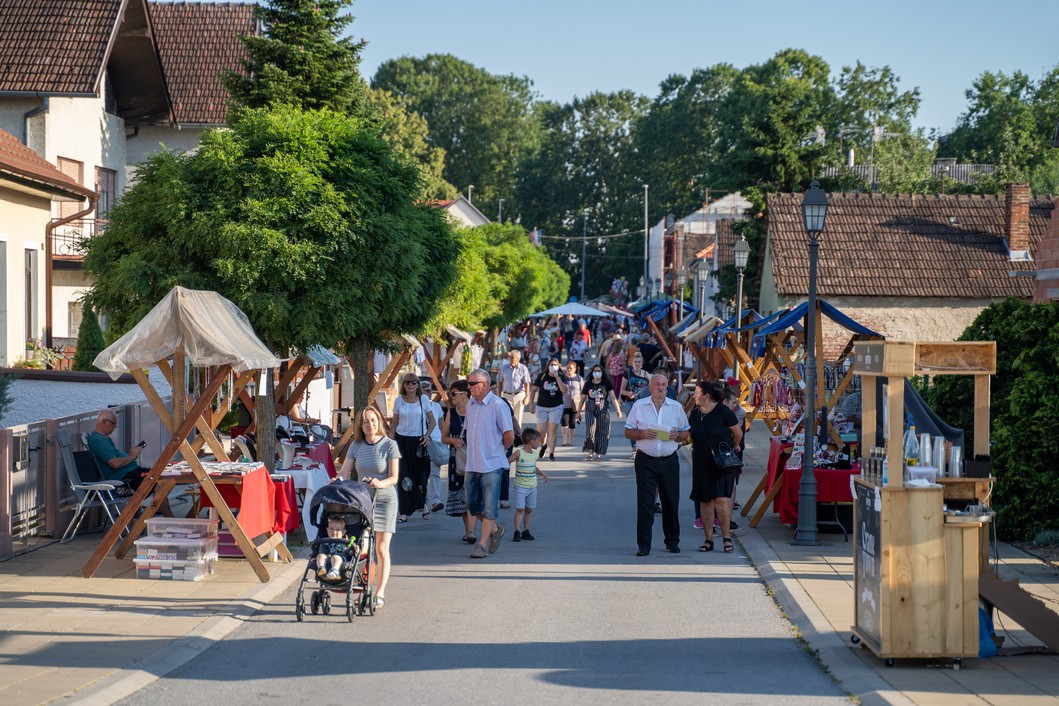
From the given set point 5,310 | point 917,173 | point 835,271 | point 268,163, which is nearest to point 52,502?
point 268,163

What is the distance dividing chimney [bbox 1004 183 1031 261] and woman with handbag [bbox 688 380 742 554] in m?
22.1

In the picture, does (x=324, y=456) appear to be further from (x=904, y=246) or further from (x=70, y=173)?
(x=904, y=246)

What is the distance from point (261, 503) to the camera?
11.9 m

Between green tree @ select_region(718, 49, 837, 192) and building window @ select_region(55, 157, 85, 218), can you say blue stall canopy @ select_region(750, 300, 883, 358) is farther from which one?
green tree @ select_region(718, 49, 837, 192)

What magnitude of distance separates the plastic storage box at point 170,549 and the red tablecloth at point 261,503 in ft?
1.52

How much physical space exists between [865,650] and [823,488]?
5.90 m

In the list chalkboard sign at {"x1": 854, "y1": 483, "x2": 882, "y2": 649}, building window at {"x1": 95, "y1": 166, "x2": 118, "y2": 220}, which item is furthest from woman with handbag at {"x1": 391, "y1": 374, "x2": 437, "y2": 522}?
building window at {"x1": 95, "y1": 166, "x2": 118, "y2": 220}

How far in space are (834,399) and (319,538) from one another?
9412 millimetres

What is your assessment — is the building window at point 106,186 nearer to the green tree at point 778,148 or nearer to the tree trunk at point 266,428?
the tree trunk at point 266,428

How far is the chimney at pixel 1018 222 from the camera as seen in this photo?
32.7 meters

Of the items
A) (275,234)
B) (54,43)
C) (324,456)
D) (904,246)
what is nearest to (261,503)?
(275,234)

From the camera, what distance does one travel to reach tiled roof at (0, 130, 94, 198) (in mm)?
19984

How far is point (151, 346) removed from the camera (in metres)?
11.2

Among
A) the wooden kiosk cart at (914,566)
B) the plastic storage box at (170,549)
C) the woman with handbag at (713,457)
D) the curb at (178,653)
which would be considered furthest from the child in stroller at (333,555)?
the woman with handbag at (713,457)
